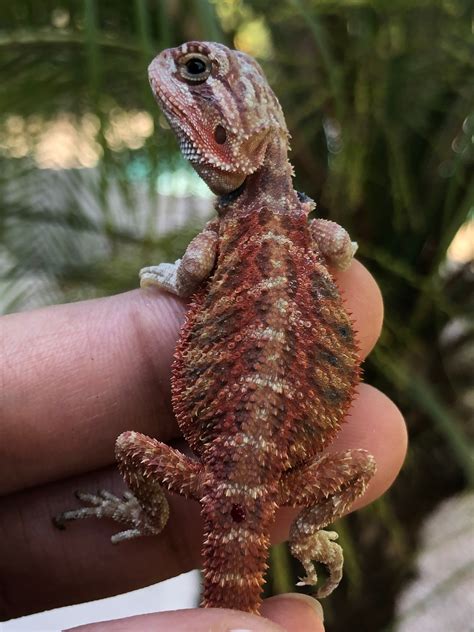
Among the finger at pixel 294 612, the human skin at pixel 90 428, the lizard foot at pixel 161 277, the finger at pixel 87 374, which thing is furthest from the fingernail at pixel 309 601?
the lizard foot at pixel 161 277

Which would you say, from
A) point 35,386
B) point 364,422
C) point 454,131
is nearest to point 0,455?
point 35,386

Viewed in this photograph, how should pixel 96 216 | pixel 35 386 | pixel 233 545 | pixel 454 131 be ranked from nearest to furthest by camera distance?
A: 1. pixel 233 545
2. pixel 35 386
3. pixel 454 131
4. pixel 96 216

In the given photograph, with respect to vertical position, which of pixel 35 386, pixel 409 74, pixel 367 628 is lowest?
pixel 367 628

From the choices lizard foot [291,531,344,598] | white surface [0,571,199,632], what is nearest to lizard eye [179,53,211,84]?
lizard foot [291,531,344,598]

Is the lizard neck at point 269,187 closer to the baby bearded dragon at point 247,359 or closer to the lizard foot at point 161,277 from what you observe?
the baby bearded dragon at point 247,359

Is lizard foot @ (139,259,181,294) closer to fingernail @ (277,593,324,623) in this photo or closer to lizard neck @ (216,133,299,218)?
lizard neck @ (216,133,299,218)

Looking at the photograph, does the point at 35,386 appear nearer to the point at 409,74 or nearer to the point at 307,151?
the point at 307,151
